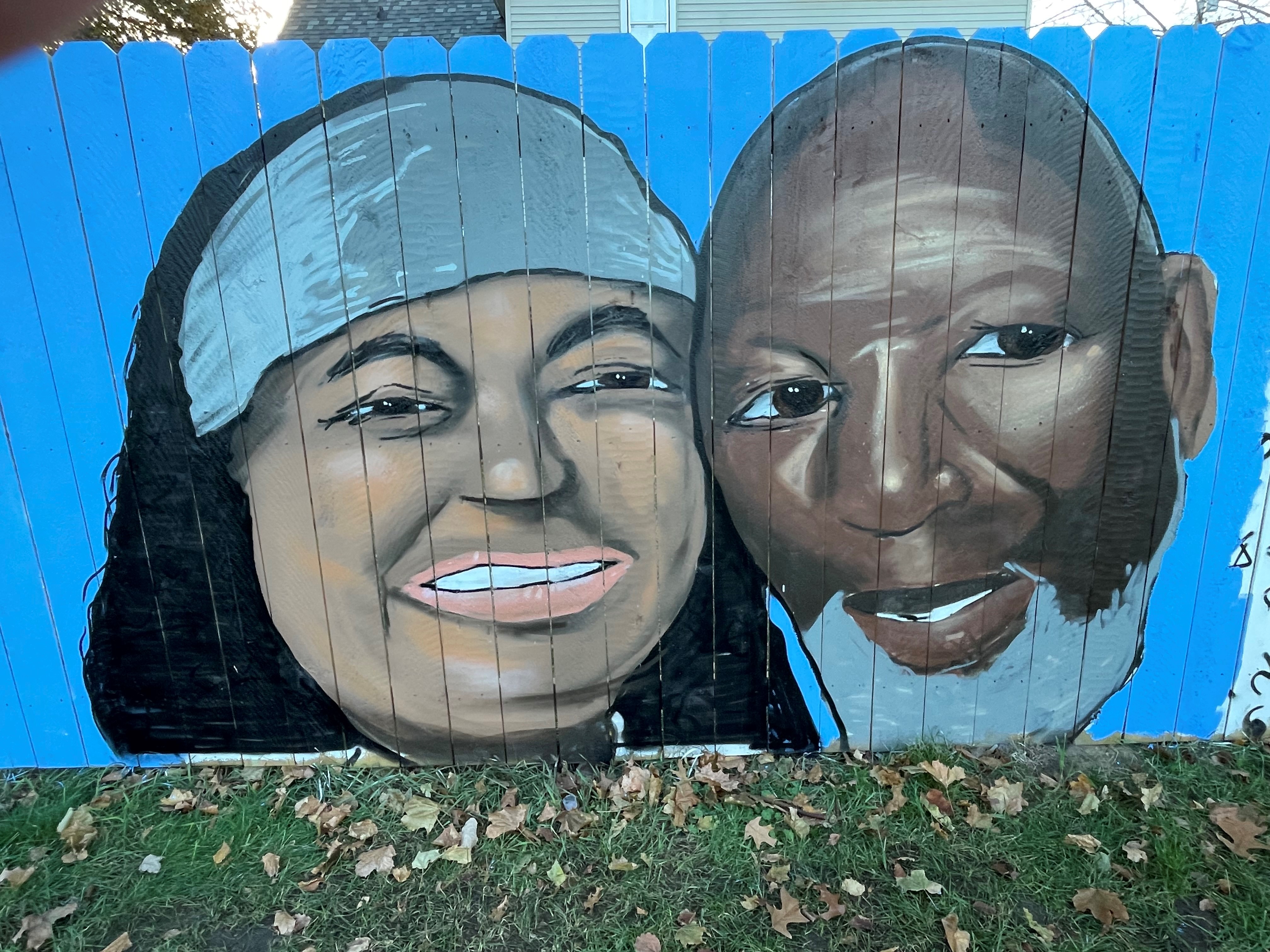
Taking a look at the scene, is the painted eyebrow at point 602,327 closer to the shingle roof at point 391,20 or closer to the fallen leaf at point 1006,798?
the fallen leaf at point 1006,798

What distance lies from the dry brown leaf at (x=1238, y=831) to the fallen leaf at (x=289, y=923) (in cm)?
293

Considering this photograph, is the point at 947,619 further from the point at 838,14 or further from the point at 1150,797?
the point at 838,14

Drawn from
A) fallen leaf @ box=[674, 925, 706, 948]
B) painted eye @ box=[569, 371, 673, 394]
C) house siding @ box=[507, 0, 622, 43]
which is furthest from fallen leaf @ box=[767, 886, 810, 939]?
house siding @ box=[507, 0, 622, 43]

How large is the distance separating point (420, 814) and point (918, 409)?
2240 mm

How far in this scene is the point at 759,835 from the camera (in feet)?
7.98

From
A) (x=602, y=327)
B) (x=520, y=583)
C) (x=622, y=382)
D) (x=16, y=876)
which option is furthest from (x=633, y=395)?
(x=16, y=876)

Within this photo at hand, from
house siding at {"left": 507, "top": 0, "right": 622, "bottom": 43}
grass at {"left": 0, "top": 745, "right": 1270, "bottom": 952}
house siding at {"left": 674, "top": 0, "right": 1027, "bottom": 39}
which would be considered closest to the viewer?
grass at {"left": 0, "top": 745, "right": 1270, "bottom": 952}

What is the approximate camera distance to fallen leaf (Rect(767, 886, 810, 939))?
2125mm

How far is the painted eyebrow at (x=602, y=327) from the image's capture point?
240 cm

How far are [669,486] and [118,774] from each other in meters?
2.37

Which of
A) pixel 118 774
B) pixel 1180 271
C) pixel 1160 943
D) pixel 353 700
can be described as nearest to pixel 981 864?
pixel 1160 943

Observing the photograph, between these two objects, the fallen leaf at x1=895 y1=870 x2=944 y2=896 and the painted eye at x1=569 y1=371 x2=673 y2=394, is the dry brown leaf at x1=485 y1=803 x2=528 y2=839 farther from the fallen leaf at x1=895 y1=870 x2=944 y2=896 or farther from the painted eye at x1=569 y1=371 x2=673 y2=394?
the painted eye at x1=569 y1=371 x2=673 y2=394

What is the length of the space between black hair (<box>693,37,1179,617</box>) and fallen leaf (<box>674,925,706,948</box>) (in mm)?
1723

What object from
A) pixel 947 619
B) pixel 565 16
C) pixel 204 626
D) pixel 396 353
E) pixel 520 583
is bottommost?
pixel 947 619
